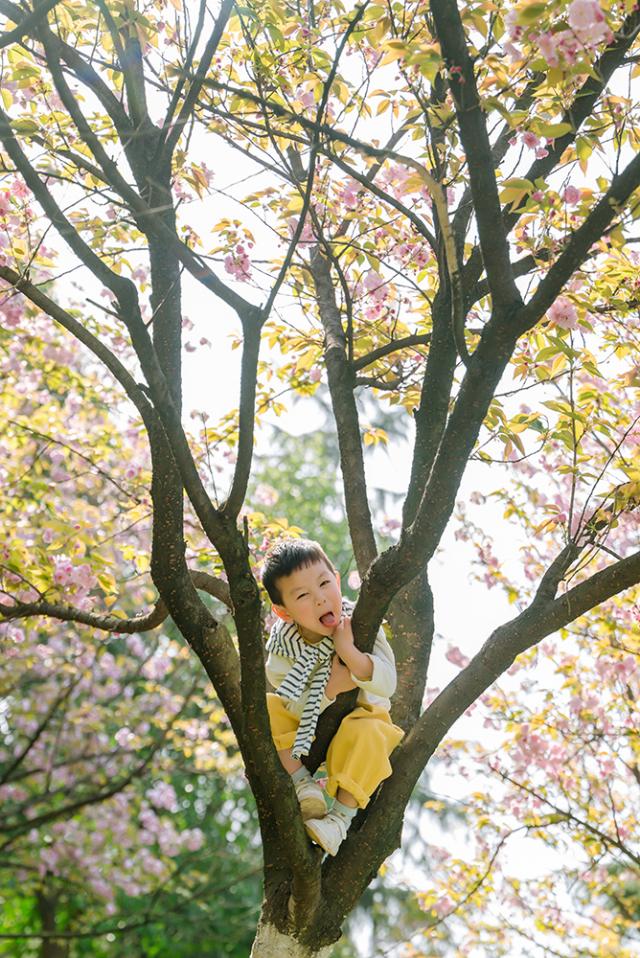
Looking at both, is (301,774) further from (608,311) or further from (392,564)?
(608,311)

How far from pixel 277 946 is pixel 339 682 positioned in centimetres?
62

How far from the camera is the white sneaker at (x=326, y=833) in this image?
2.43 meters

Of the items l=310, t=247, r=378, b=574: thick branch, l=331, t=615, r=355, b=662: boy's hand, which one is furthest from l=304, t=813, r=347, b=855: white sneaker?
l=310, t=247, r=378, b=574: thick branch

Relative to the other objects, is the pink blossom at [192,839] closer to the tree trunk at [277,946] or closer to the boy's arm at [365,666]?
the tree trunk at [277,946]

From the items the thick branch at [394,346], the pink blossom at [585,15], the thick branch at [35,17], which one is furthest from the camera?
the thick branch at [394,346]

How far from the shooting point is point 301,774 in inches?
104

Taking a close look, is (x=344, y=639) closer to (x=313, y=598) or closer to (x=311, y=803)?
(x=313, y=598)

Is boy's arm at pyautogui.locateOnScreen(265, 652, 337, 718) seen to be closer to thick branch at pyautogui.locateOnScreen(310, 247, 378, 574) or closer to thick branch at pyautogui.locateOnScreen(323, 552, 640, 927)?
thick branch at pyautogui.locateOnScreen(323, 552, 640, 927)

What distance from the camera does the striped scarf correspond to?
2.57m

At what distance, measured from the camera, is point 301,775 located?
263 centimetres

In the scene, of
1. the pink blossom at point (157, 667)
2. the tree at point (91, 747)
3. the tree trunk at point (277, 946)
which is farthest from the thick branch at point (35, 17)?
the pink blossom at point (157, 667)

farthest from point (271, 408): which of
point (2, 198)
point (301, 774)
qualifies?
point (301, 774)

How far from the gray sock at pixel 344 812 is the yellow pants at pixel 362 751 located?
0.04m

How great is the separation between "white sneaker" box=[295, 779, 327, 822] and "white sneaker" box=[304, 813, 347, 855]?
22mm
